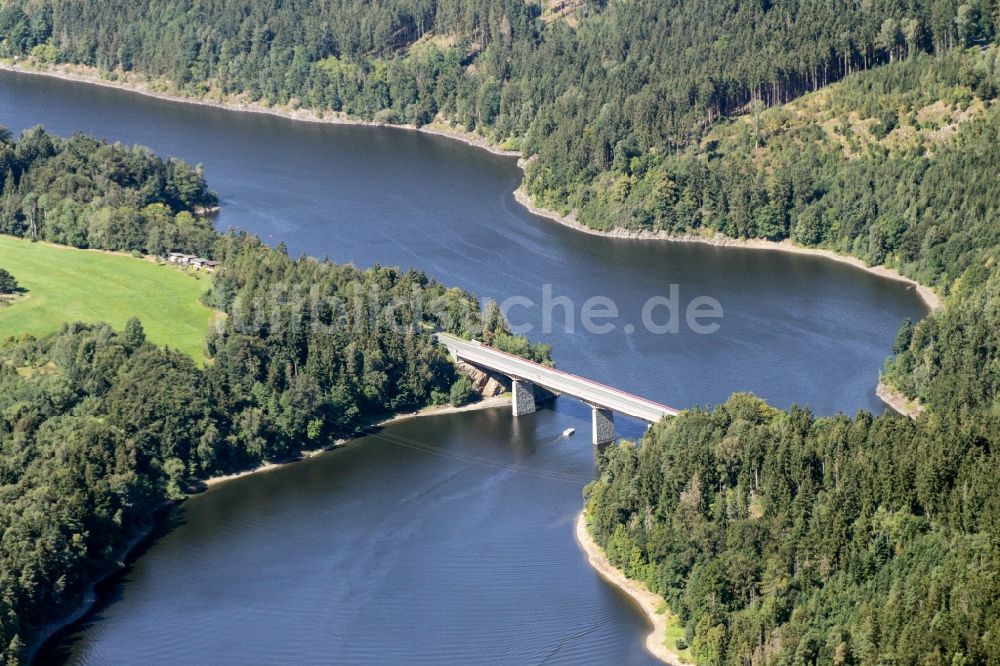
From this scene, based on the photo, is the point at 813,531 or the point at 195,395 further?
the point at 195,395

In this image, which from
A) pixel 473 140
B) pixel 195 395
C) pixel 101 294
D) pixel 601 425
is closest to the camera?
pixel 195 395

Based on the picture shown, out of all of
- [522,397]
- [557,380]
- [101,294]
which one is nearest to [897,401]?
[557,380]

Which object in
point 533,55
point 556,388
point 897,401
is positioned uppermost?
point 533,55

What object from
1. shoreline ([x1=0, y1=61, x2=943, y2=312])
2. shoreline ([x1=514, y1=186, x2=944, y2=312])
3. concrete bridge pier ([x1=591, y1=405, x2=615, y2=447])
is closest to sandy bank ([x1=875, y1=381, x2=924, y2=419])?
shoreline ([x1=0, y1=61, x2=943, y2=312])

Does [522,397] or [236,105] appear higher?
[236,105]

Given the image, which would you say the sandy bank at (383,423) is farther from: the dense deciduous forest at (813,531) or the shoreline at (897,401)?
the shoreline at (897,401)

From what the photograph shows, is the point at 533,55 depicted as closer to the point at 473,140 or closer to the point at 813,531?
the point at 473,140

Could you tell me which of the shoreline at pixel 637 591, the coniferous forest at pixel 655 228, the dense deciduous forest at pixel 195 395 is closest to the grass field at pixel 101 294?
the dense deciduous forest at pixel 195 395
